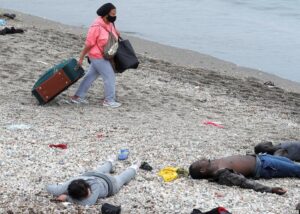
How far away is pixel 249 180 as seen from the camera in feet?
20.8

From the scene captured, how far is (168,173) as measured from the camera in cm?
650

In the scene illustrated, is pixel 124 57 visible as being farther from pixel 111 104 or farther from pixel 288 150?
pixel 288 150

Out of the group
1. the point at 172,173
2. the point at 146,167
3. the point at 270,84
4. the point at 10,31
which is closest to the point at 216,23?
the point at 270,84

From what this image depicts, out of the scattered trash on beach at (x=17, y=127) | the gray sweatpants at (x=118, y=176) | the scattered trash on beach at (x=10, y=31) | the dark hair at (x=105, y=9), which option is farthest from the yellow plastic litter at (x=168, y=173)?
the scattered trash on beach at (x=10, y=31)

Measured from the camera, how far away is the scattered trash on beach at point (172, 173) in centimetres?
637

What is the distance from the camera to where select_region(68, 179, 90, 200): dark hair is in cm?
536

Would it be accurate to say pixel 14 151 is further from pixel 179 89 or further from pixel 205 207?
pixel 179 89

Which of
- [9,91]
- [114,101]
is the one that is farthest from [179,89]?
[9,91]

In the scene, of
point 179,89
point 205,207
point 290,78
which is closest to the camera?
point 205,207

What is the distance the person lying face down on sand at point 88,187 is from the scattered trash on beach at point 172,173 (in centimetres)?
50

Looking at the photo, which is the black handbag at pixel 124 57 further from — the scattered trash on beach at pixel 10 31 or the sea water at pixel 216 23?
the sea water at pixel 216 23

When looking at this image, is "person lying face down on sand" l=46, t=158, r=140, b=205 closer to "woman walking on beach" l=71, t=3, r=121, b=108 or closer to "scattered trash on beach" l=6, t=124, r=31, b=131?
"scattered trash on beach" l=6, t=124, r=31, b=131

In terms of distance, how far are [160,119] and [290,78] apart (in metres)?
7.38

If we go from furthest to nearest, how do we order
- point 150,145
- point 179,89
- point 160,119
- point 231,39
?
point 231,39, point 179,89, point 160,119, point 150,145
